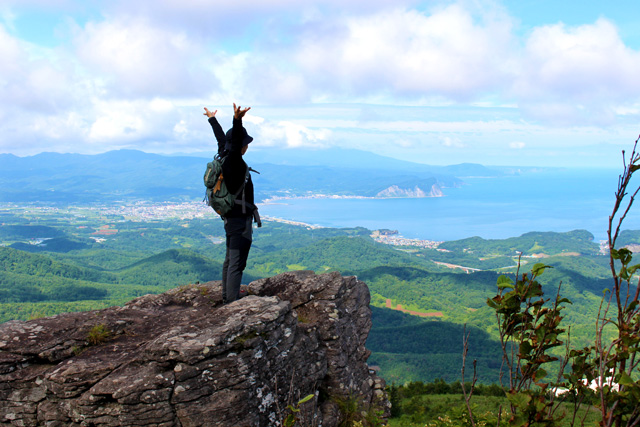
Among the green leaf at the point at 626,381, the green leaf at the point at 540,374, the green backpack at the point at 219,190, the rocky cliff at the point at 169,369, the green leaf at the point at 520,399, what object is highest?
the green backpack at the point at 219,190

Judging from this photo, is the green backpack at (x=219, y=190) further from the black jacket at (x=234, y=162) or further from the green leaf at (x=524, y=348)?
the green leaf at (x=524, y=348)

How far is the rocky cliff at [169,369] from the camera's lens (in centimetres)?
629

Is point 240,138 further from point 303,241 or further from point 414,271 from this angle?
point 303,241

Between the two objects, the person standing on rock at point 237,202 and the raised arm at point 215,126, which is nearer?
the person standing on rock at point 237,202

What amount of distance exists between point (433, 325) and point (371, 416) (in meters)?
69.0

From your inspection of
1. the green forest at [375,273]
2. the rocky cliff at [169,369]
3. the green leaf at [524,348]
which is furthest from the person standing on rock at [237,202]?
the green forest at [375,273]

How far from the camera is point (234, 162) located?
8.00 meters

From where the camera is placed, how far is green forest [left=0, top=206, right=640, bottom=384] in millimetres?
64500

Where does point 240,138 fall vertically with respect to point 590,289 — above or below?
above

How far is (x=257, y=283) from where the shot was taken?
10.8m

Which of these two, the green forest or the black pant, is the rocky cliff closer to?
the black pant

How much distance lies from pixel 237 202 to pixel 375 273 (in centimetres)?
10130

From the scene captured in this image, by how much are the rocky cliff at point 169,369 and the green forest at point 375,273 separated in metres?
11.5

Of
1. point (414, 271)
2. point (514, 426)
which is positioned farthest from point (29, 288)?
point (514, 426)
